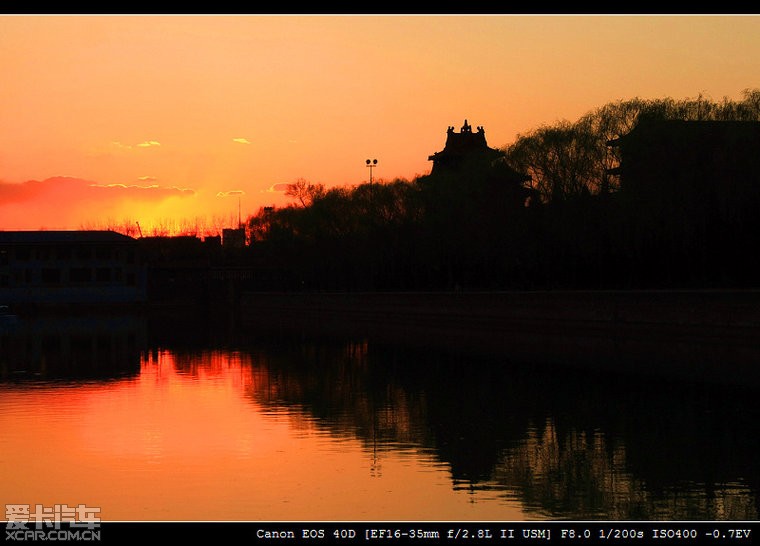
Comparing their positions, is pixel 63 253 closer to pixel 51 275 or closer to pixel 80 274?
pixel 51 275

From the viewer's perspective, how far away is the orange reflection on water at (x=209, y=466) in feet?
52.7

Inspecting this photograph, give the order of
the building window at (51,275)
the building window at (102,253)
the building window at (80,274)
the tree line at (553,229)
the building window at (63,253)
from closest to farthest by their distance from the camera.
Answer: the tree line at (553,229) < the building window at (80,274) < the building window at (51,275) < the building window at (102,253) < the building window at (63,253)

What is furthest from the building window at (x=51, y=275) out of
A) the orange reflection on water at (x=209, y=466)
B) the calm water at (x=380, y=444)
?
the orange reflection on water at (x=209, y=466)

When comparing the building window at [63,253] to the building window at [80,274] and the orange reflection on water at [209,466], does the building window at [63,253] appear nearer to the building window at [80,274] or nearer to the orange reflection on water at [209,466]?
the building window at [80,274]

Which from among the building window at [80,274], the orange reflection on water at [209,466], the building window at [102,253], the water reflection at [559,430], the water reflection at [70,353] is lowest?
the water reflection at [559,430]

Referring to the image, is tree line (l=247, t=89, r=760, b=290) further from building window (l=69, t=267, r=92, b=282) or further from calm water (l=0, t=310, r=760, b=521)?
building window (l=69, t=267, r=92, b=282)

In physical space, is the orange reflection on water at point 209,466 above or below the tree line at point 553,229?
below

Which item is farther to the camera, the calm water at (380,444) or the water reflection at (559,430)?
the water reflection at (559,430)

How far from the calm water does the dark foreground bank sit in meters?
4.31

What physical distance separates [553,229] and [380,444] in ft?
171

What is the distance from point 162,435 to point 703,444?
1048cm

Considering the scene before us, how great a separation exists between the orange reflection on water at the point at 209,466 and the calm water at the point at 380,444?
45mm

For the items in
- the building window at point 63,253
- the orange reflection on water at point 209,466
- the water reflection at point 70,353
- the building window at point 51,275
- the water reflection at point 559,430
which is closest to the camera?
the orange reflection on water at point 209,466

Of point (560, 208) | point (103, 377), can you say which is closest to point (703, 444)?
point (103, 377)
